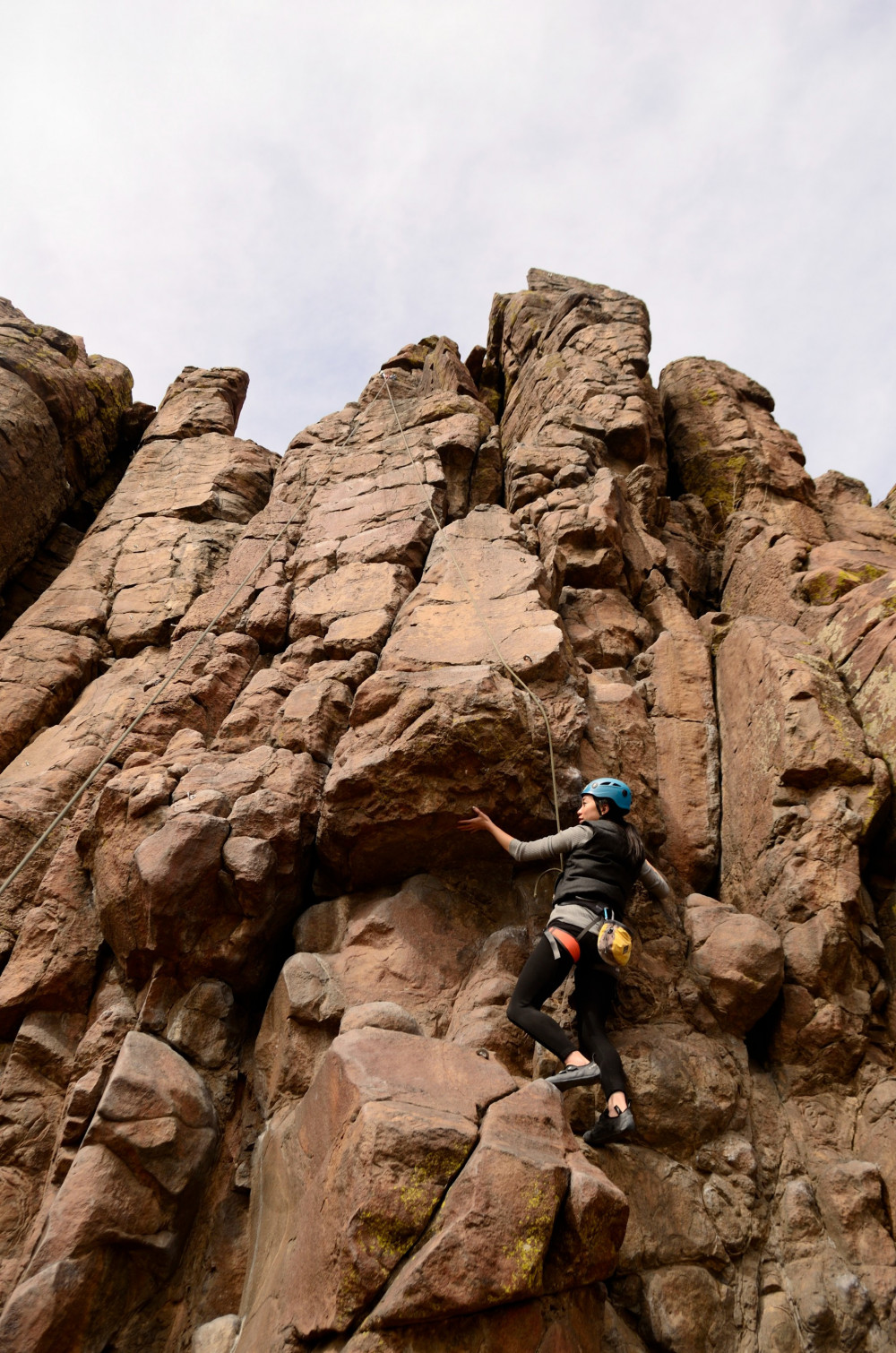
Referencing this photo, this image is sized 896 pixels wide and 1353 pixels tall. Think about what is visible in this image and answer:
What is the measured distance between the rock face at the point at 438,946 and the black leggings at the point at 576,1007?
34 centimetres

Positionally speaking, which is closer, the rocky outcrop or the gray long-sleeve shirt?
the gray long-sleeve shirt

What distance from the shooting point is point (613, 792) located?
6363mm

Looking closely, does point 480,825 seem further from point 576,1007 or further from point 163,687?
point 163,687

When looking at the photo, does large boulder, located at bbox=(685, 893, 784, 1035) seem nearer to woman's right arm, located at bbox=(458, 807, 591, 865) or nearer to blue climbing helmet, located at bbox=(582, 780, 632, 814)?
blue climbing helmet, located at bbox=(582, 780, 632, 814)

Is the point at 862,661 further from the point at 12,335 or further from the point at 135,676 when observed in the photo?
the point at 12,335

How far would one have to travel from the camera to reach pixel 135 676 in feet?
33.9

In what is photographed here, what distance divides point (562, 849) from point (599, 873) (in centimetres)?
32

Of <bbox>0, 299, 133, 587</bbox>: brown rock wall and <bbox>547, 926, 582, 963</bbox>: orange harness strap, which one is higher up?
<bbox>0, 299, 133, 587</bbox>: brown rock wall

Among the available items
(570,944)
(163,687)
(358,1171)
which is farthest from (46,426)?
(358,1171)

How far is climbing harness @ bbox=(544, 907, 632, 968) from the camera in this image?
18.0ft

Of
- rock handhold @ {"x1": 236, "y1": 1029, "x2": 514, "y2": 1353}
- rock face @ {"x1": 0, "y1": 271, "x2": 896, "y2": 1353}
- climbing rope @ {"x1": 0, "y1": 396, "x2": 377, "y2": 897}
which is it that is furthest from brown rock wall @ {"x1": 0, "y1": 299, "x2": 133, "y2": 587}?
rock handhold @ {"x1": 236, "y1": 1029, "x2": 514, "y2": 1353}

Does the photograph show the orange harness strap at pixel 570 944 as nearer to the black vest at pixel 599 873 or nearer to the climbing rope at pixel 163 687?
the black vest at pixel 599 873

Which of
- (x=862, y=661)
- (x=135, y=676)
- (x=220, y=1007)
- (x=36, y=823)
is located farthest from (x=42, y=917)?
(x=862, y=661)

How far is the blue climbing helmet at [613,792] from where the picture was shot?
634 cm
